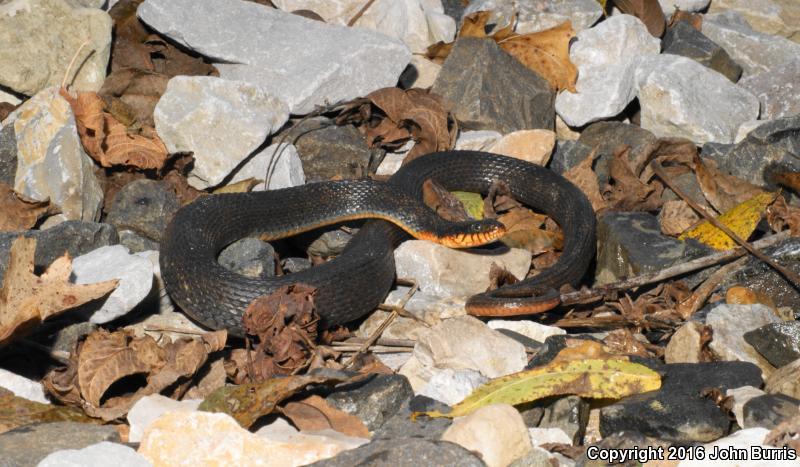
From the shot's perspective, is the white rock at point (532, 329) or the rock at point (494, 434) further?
the white rock at point (532, 329)

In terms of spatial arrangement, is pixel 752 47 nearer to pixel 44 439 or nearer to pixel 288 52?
pixel 288 52

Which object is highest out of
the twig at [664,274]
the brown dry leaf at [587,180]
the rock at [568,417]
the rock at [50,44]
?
the rock at [50,44]

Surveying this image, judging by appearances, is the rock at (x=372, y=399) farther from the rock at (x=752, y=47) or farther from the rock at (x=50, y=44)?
the rock at (x=752, y=47)

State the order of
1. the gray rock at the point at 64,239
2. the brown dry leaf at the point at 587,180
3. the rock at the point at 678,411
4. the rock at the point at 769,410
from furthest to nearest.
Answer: the brown dry leaf at the point at 587,180
the gray rock at the point at 64,239
the rock at the point at 678,411
the rock at the point at 769,410

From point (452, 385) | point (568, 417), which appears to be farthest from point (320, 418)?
point (568, 417)

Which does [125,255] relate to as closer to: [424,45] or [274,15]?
[274,15]

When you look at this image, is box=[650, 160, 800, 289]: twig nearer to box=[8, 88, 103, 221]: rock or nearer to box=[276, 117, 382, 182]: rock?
box=[276, 117, 382, 182]: rock

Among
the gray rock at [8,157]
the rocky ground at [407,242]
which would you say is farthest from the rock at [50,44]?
the gray rock at [8,157]
